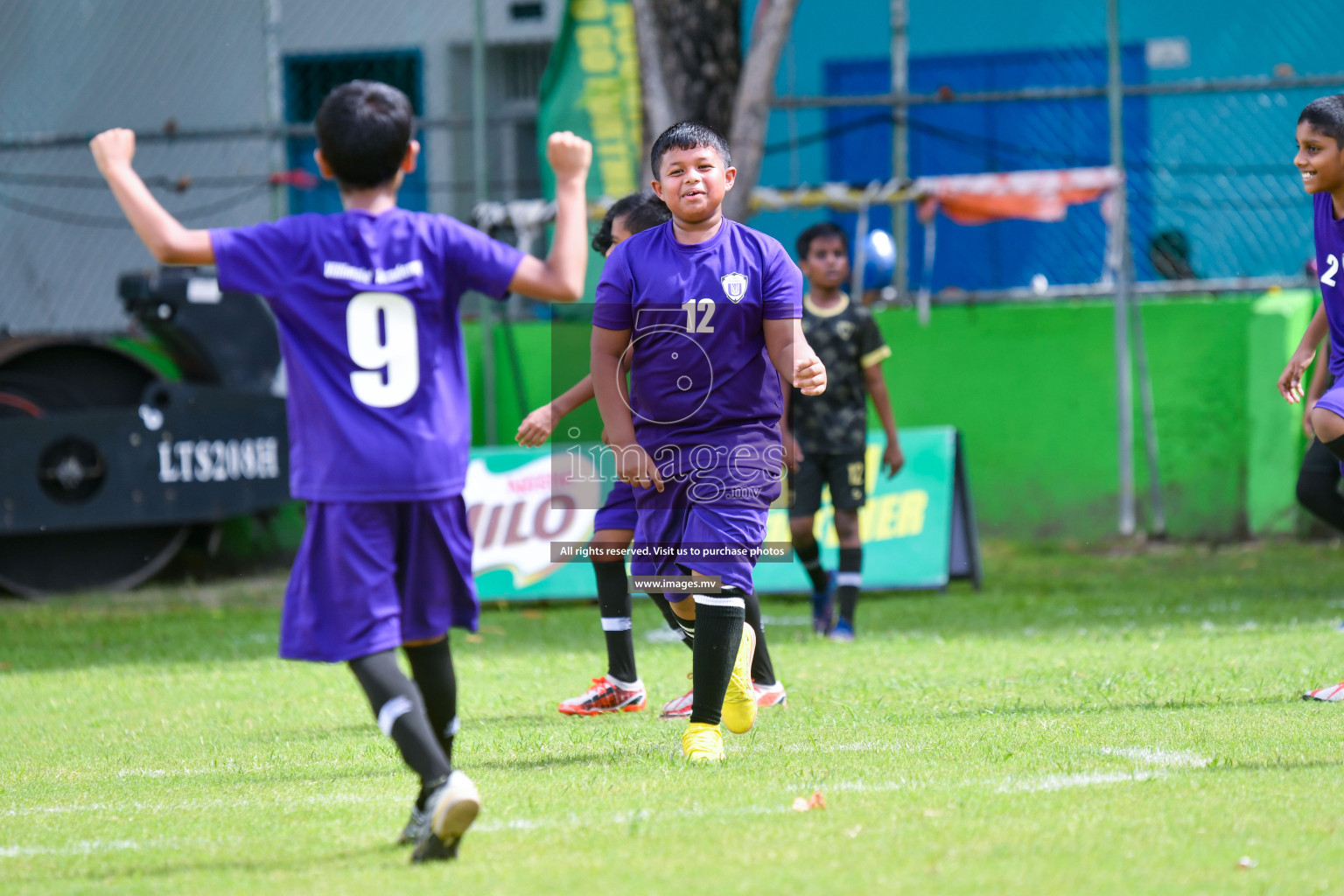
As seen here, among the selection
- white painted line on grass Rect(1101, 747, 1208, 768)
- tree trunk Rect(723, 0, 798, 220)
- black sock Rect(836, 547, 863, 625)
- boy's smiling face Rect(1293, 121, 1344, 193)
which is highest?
tree trunk Rect(723, 0, 798, 220)

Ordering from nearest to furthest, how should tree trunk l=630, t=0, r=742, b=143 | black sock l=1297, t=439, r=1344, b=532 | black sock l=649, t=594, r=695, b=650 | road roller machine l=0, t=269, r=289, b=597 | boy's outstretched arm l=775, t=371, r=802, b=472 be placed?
black sock l=649, t=594, r=695, b=650
black sock l=1297, t=439, r=1344, b=532
boy's outstretched arm l=775, t=371, r=802, b=472
road roller machine l=0, t=269, r=289, b=597
tree trunk l=630, t=0, r=742, b=143

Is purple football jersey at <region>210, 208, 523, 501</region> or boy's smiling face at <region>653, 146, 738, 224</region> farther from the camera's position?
boy's smiling face at <region>653, 146, 738, 224</region>

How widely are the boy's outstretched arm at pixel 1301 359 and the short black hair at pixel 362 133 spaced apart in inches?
133

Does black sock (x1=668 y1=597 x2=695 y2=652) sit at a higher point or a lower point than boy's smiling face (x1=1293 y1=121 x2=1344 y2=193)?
lower

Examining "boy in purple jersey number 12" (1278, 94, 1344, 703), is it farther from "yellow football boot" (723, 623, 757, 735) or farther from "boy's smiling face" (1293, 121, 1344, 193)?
"yellow football boot" (723, 623, 757, 735)

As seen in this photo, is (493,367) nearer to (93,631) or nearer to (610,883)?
(93,631)

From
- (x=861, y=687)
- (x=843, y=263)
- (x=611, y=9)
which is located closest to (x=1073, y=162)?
(x=611, y=9)

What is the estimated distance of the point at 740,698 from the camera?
177 inches

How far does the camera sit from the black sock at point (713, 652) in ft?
14.4

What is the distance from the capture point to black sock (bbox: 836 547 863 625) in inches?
292

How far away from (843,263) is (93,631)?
4641mm

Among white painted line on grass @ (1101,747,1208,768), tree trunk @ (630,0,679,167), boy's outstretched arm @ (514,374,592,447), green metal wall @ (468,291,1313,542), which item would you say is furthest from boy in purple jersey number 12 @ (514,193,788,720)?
green metal wall @ (468,291,1313,542)

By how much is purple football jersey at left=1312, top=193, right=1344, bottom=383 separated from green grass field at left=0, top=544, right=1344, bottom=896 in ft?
3.88

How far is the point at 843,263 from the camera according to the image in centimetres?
741
